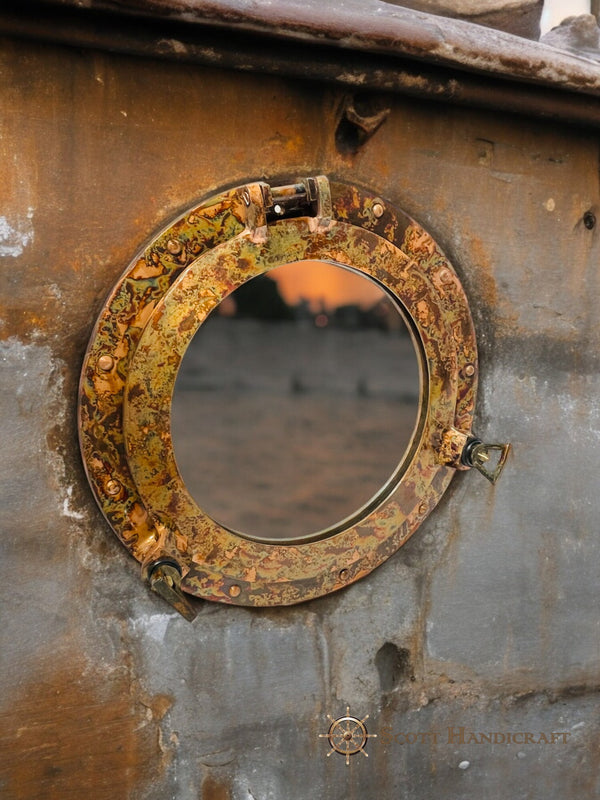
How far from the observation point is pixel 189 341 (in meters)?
1.45

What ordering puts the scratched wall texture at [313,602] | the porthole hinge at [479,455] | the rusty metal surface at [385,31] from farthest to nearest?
1. the porthole hinge at [479,455]
2. the scratched wall texture at [313,602]
3. the rusty metal surface at [385,31]

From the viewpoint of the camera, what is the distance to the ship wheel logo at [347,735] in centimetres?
176

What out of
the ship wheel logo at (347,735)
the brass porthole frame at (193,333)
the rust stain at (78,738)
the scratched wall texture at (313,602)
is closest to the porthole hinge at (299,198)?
the brass porthole frame at (193,333)

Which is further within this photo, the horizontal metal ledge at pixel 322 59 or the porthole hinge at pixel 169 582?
the porthole hinge at pixel 169 582

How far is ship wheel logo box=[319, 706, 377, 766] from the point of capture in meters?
1.76

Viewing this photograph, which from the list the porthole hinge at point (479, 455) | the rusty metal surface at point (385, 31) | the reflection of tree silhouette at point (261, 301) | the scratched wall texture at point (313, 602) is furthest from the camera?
the porthole hinge at point (479, 455)

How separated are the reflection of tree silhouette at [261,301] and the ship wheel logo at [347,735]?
0.90 m

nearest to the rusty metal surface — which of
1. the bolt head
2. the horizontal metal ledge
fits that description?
the horizontal metal ledge

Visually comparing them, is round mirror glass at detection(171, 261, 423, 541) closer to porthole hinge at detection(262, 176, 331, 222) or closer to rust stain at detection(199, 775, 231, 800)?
porthole hinge at detection(262, 176, 331, 222)

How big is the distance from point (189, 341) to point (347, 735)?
3.18ft

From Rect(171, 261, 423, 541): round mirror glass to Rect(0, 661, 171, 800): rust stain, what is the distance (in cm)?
41

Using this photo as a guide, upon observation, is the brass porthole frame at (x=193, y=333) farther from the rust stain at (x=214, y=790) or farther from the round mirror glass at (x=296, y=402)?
the rust stain at (x=214, y=790)

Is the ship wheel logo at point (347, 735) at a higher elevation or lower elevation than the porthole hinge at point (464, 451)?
lower

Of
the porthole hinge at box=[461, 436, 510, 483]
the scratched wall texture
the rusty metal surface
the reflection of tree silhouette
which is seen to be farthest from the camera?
the porthole hinge at box=[461, 436, 510, 483]
